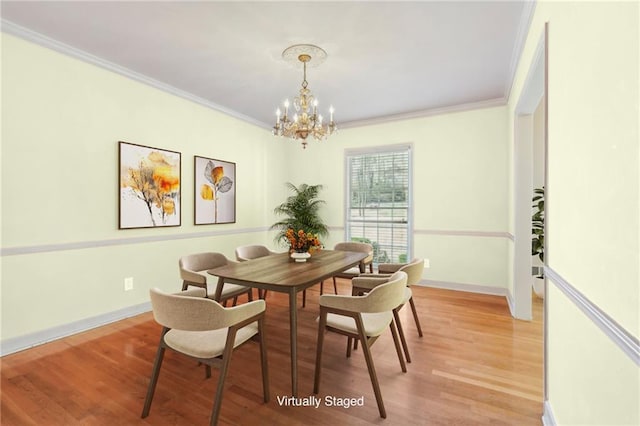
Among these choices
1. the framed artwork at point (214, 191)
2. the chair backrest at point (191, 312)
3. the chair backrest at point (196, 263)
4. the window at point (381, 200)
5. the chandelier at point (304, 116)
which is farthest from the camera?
the window at point (381, 200)

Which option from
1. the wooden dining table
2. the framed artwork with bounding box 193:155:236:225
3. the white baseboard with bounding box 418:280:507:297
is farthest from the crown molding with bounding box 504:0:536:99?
the framed artwork with bounding box 193:155:236:225

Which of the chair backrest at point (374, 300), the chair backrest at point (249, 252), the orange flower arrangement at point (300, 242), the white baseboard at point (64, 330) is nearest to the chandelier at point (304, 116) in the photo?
the orange flower arrangement at point (300, 242)

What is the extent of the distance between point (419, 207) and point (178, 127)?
12.0 feet

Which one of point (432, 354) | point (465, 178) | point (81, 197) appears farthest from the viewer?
point (465, 178)

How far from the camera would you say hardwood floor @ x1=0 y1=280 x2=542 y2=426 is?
1.76 m

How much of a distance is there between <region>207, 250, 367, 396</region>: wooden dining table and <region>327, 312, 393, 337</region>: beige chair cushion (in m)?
0.26

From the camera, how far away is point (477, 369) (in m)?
2.26

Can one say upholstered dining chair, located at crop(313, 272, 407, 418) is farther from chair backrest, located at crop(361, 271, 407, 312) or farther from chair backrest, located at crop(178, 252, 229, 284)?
chair backrest, located at crop(178, 252, 229, 284)

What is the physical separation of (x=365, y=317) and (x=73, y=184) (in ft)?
9.87

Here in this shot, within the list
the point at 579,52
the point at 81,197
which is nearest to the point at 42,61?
the point at 81,197

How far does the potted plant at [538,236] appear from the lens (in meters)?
3.96

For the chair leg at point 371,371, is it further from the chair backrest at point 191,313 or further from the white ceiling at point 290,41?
the white ceiling at point 290,41

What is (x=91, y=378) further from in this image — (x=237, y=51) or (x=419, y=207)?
(x=419, y=207)

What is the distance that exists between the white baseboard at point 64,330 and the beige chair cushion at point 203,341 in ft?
6.01
